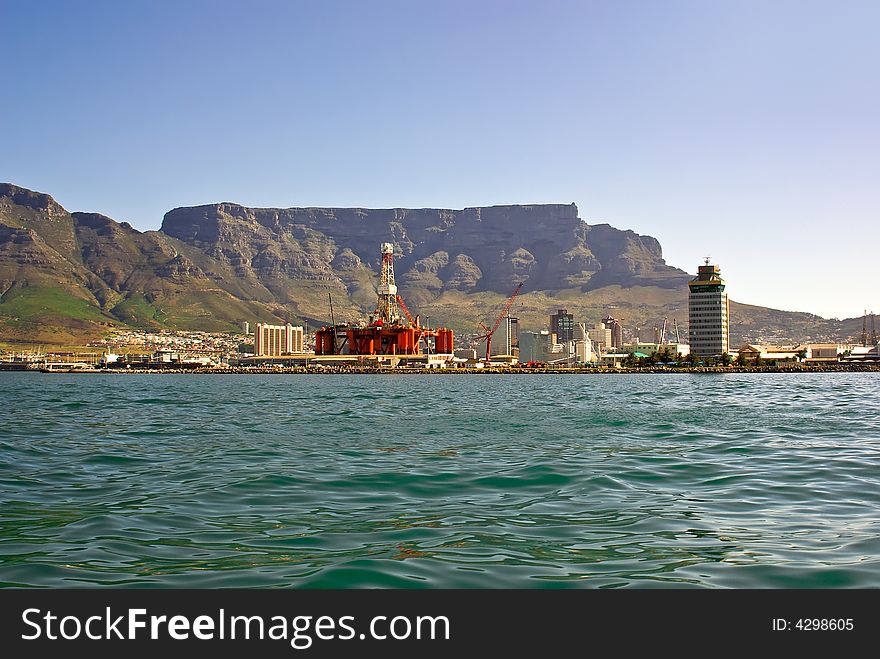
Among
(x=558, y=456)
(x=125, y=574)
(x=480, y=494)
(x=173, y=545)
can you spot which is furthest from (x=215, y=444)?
(x=125, y=574)

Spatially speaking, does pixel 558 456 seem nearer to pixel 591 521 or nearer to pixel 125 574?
pixel 591 521

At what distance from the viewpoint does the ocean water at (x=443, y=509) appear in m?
10.3
